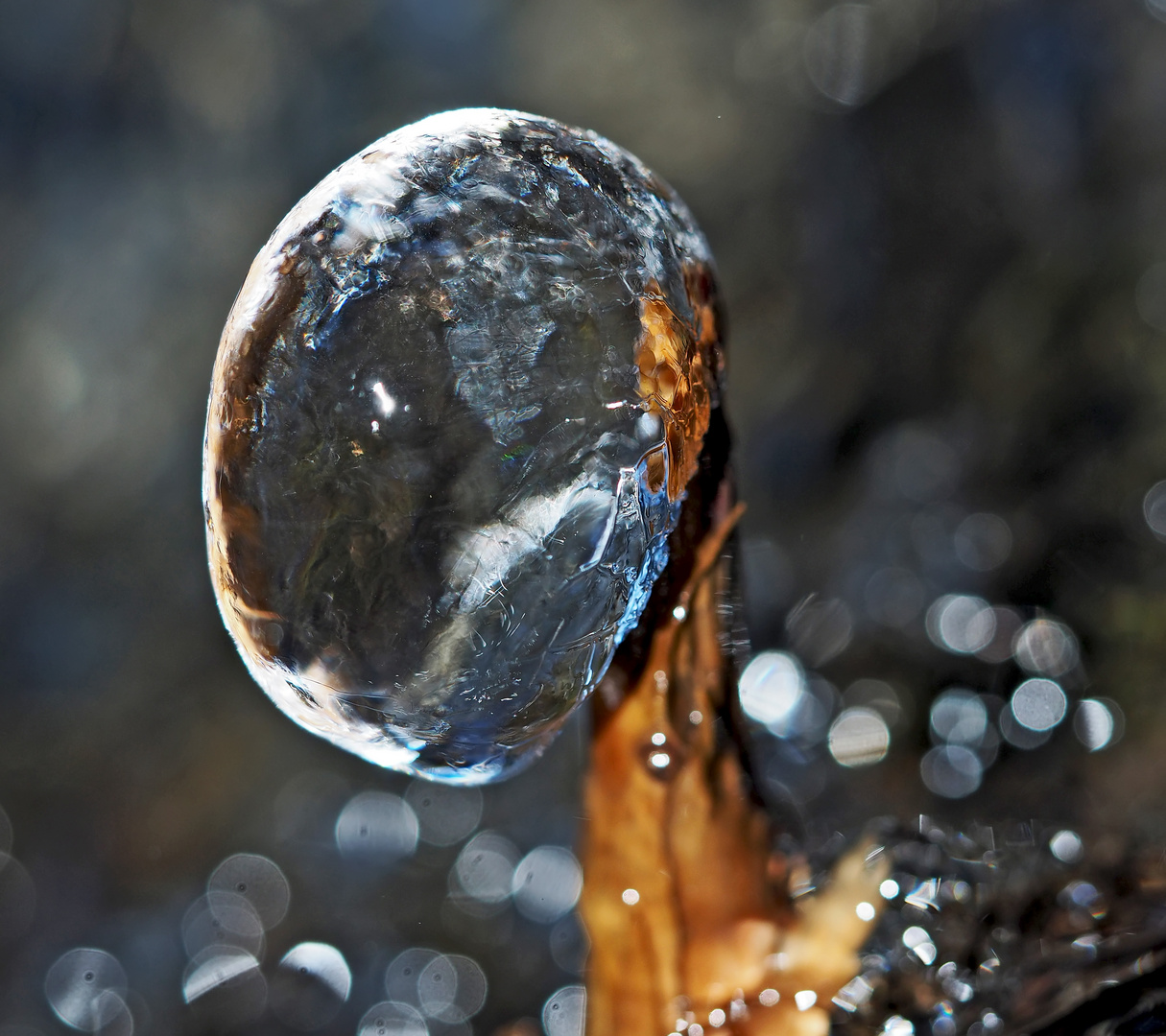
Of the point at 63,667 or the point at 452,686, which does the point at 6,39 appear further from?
the point at 452,686

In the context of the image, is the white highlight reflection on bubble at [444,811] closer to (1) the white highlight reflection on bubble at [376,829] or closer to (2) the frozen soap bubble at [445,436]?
(1) the white highlight reflection on bubble at [376,829]

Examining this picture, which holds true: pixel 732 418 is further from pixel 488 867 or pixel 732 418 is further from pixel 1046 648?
pixel 488 867

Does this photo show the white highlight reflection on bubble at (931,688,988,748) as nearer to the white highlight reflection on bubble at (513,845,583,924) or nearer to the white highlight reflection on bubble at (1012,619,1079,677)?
the white highlight reflection on bubble at (1012,619,1079,677)

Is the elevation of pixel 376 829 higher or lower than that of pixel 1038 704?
lower

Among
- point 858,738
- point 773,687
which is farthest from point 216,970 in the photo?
point 858,738

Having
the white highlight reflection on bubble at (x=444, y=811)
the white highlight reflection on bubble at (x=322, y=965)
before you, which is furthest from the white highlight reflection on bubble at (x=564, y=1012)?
the white highlight reflection on bubble at (x=444, y=811)

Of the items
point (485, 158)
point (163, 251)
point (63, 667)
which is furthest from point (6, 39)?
point (485, 158)

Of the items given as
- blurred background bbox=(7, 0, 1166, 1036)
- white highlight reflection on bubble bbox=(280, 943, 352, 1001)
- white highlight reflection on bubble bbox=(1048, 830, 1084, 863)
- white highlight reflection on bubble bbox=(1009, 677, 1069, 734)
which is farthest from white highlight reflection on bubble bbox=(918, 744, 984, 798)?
white highlight reflection on bubble bbox=(280, 943, 352, 1001)
